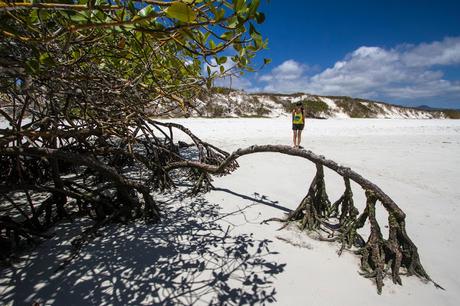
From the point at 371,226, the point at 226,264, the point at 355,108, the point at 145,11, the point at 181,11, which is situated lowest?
the point at 226,264

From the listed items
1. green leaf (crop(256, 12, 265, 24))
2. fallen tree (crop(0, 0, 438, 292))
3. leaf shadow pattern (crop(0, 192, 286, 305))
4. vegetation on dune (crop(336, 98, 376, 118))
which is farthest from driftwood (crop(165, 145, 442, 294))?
vegetation on dune (crop(336, 98, 376, 118))

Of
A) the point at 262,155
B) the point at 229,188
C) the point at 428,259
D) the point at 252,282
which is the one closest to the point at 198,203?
the point at 229,188

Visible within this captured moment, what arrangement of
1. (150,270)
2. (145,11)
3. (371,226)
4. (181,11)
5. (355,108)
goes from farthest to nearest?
(355,108)
(371,226)
(150,270)
(145,11)
(181,11)

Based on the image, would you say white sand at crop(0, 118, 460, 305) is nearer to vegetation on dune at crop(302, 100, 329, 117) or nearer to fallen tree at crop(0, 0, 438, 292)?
fallen tree at crop(0, 0, 438, 292)

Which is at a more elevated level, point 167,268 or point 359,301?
point 167,268

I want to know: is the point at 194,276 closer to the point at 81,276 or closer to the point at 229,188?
the point at 81,276

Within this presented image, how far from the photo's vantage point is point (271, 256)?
8.47 feet

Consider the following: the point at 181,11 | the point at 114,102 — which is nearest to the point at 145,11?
the point at 181,11

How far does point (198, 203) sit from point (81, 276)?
1.77m

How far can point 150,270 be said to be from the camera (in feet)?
7.79

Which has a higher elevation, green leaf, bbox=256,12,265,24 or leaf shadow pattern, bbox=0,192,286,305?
green leaf, bbox=256,12,265,24

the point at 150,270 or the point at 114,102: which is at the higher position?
the point at 114,102

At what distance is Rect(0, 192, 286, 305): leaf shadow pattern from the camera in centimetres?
207

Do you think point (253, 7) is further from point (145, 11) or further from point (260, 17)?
point (145, 11)
